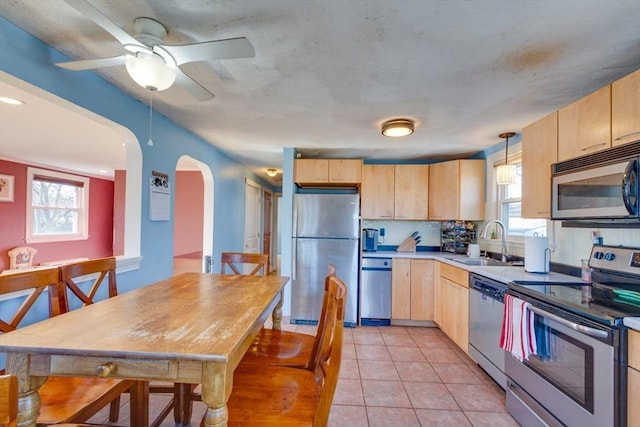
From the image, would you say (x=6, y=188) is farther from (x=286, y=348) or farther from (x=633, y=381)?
(x=633, y=381)

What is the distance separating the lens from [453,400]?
2096 mm

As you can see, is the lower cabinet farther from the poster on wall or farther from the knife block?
the poster on wall

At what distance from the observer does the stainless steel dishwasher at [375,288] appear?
356 centimetres

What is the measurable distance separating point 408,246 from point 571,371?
8.31 feet

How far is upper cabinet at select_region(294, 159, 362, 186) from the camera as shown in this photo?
3711 mm

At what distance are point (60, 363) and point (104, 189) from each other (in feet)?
24.7

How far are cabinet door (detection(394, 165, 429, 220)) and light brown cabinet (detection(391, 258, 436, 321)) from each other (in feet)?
2.11

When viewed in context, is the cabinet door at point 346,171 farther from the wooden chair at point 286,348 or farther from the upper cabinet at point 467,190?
the wooden chair at point 286,348

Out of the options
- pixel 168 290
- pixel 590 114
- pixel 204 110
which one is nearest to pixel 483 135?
pixel 590 114

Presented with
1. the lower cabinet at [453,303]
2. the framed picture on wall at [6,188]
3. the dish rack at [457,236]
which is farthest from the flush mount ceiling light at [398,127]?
the framed picture on wall at [6,188]

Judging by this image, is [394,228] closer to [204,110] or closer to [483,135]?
[483,135]

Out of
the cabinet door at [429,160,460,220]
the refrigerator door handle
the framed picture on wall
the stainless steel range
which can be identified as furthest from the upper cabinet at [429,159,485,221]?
the framed picture on wall

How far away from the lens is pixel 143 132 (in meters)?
2.43

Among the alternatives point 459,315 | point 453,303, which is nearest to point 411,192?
point 453,303
